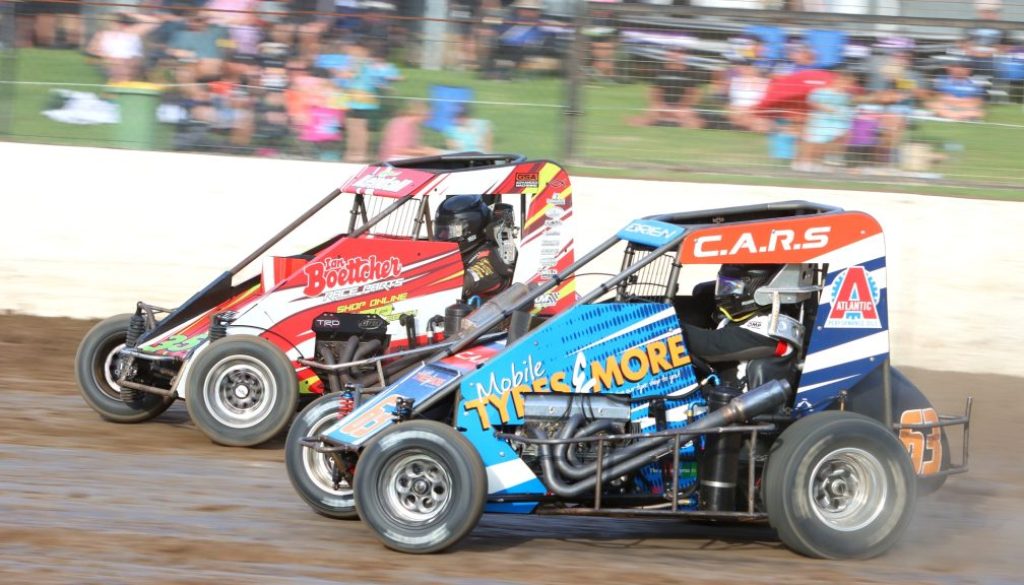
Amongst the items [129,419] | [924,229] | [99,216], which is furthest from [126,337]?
[924,229]

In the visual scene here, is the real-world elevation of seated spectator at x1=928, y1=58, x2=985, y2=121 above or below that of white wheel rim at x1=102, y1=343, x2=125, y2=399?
above

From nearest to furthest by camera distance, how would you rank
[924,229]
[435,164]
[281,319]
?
[281,319] → [435,164] → [924,229]

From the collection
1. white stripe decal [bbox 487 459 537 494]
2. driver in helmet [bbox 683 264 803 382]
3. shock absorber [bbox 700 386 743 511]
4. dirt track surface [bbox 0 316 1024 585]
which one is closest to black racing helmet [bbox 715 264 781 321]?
driver in helmet [bbox 683 264 803 382]

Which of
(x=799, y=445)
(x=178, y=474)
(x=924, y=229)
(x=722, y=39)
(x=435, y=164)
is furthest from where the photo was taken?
(x=722, y=39)

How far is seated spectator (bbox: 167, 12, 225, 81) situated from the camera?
11.1m

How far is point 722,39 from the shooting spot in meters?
10.7

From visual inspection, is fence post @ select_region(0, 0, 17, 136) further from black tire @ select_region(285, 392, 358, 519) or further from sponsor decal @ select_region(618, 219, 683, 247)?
sponsor decal @ select_region(618, 219, 683, 247)

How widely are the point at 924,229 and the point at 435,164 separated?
3.89 m

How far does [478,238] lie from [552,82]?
3.31 m

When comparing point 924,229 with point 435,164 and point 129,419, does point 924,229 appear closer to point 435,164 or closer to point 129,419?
point 435,164

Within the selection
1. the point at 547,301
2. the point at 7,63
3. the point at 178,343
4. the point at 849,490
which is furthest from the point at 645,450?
the point at 7,63

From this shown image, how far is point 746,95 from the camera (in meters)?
10.5

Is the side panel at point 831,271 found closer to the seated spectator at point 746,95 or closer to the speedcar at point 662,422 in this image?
the speedcar at point 662,422

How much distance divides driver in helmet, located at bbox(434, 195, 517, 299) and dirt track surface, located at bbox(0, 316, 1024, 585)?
1625 mm
